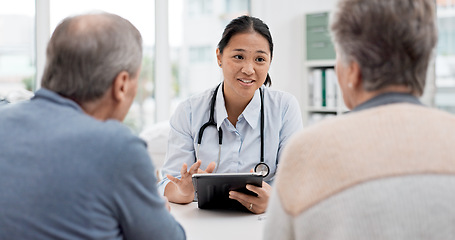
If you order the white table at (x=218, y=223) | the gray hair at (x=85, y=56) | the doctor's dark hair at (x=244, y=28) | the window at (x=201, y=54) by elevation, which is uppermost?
the window at (x=201, y=54)

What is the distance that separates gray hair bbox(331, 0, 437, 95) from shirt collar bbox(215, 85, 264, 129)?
1.09 meters

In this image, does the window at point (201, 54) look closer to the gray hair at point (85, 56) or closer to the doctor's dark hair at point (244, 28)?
the doctor's dark hair at point (244, 28)

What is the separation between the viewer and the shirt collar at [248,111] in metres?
1.98

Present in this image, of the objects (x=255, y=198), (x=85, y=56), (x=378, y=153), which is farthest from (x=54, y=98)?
(x=255, y=198)

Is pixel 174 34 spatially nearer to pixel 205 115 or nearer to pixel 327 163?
pixel 205 115

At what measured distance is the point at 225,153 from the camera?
1.97 metres

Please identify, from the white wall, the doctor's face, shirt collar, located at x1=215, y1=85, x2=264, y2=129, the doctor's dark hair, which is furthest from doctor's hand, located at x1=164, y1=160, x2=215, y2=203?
the white wall

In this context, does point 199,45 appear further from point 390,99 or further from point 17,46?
point 390,99

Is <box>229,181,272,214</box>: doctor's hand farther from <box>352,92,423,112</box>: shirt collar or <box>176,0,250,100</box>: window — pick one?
<box>176,0,250,100</box>: window

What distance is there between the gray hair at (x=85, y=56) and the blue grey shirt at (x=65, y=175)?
0.25 feet

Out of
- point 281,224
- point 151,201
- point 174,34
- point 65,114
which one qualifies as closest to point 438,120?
point 281,224

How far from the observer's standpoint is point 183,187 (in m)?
1.70

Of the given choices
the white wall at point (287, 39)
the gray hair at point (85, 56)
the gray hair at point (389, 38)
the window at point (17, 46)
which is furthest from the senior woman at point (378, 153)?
the white wall at point (287, 39)

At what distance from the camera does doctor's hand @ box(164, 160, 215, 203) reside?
165 centimetres
